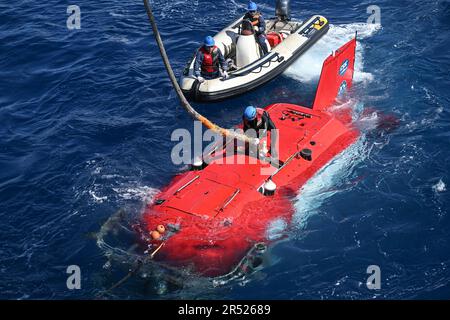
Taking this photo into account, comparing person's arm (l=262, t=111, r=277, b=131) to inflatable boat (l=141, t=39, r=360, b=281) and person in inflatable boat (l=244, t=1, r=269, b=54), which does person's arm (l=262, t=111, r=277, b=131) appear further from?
person in inflatable boat (l=244, t=1, r=269, b=54)

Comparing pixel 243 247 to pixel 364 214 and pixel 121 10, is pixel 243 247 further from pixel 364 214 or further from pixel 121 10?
pixel 121 10

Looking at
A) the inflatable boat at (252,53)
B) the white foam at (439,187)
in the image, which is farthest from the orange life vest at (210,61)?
the white foam at (439,187)

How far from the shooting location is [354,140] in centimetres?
1508

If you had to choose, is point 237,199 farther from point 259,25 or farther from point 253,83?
point 259,25

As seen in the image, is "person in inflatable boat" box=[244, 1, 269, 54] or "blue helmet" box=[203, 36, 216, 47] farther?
"person in inflatable boat" box=[244, 1, 269, 54]

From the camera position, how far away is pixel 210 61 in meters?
18.5

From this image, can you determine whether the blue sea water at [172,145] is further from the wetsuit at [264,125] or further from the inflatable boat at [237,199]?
the wetsuit at [264,125]

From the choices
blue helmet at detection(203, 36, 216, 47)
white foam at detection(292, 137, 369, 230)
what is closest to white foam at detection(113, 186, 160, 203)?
white foam at detection(292, 137, 369, 230)

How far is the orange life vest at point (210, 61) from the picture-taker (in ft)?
60.2

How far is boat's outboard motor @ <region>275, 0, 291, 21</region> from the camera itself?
2117cm

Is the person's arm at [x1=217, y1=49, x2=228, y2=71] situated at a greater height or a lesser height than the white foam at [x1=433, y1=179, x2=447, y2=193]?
greater
